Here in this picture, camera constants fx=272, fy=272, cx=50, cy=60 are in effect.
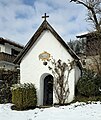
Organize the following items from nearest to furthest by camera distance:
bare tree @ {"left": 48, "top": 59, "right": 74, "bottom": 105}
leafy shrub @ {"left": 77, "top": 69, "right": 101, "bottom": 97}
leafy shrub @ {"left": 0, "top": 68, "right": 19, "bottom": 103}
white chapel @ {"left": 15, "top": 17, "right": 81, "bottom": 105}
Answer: leafy shrub @ {"left": 77, "top": 69, "right": 101, "bottom": 97} → bare tree @ {"left": 48, "top": 59, "right": 74, "bottom": 105} → white chapel @ {"left": 15, "top": 17, "right": 81, "bottom": 105} → leafy shrub @ {"left": 0, "top": 68, "right": 19, "bottom": 103}

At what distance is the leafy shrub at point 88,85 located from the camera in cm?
1772

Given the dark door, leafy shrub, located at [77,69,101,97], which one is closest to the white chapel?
the dark door

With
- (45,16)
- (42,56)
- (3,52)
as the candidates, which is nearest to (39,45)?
(42,56)

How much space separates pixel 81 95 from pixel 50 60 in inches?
125

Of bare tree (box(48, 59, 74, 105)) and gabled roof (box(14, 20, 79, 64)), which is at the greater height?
gabled roof (box(14, 20, 79, 64))

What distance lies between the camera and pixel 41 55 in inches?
749

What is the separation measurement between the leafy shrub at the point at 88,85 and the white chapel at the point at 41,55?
2.23ft

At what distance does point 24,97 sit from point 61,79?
9.12 ft

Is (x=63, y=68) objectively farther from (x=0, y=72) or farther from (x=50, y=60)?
(x=0, y=72)

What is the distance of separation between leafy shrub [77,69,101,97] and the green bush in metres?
3.12

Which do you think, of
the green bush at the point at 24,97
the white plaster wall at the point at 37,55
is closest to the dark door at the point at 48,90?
the white plaster wall at the point at 37,55

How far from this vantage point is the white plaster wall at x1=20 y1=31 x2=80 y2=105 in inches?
736

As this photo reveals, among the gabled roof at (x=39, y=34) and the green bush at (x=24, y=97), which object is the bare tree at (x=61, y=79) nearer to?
the gabled roof at (x=39, y=34)

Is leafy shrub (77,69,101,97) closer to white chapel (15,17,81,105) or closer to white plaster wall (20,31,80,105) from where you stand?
white chapel (15,17,81,105)
